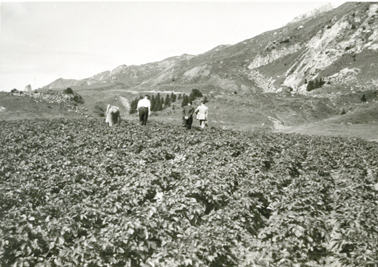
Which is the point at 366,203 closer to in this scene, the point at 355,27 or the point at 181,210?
the point at 181,210

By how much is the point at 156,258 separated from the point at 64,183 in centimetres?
469

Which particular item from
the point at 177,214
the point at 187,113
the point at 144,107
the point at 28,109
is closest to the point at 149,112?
the point at 144,107

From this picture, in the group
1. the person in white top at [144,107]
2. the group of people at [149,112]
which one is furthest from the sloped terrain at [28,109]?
the person in white top at [144,107]

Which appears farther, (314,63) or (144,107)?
(314,63)

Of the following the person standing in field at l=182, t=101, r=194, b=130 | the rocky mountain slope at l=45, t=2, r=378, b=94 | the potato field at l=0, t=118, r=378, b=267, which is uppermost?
the rocky mountain slope at l=45, t=2, r=378, b=94

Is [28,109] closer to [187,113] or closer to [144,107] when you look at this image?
[144,107]

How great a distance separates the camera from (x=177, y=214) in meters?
7.57

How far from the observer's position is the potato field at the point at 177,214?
6117 mm

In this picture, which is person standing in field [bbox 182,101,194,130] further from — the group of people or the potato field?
the potato field

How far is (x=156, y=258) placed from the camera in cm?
627

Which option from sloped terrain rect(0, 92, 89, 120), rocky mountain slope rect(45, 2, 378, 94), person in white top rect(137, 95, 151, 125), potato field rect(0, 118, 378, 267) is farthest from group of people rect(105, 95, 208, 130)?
A: rocky mountain slope rect(45, 2, 378, 94)

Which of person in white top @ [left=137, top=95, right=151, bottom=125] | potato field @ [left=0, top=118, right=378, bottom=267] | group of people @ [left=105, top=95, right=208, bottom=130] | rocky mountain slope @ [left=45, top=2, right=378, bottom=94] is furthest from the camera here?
rocky mountain slope @ [left=45, top=2, right=378, bottom=94]

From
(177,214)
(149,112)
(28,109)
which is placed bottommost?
(177,214)

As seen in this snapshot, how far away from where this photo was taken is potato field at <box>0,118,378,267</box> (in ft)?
20.1
